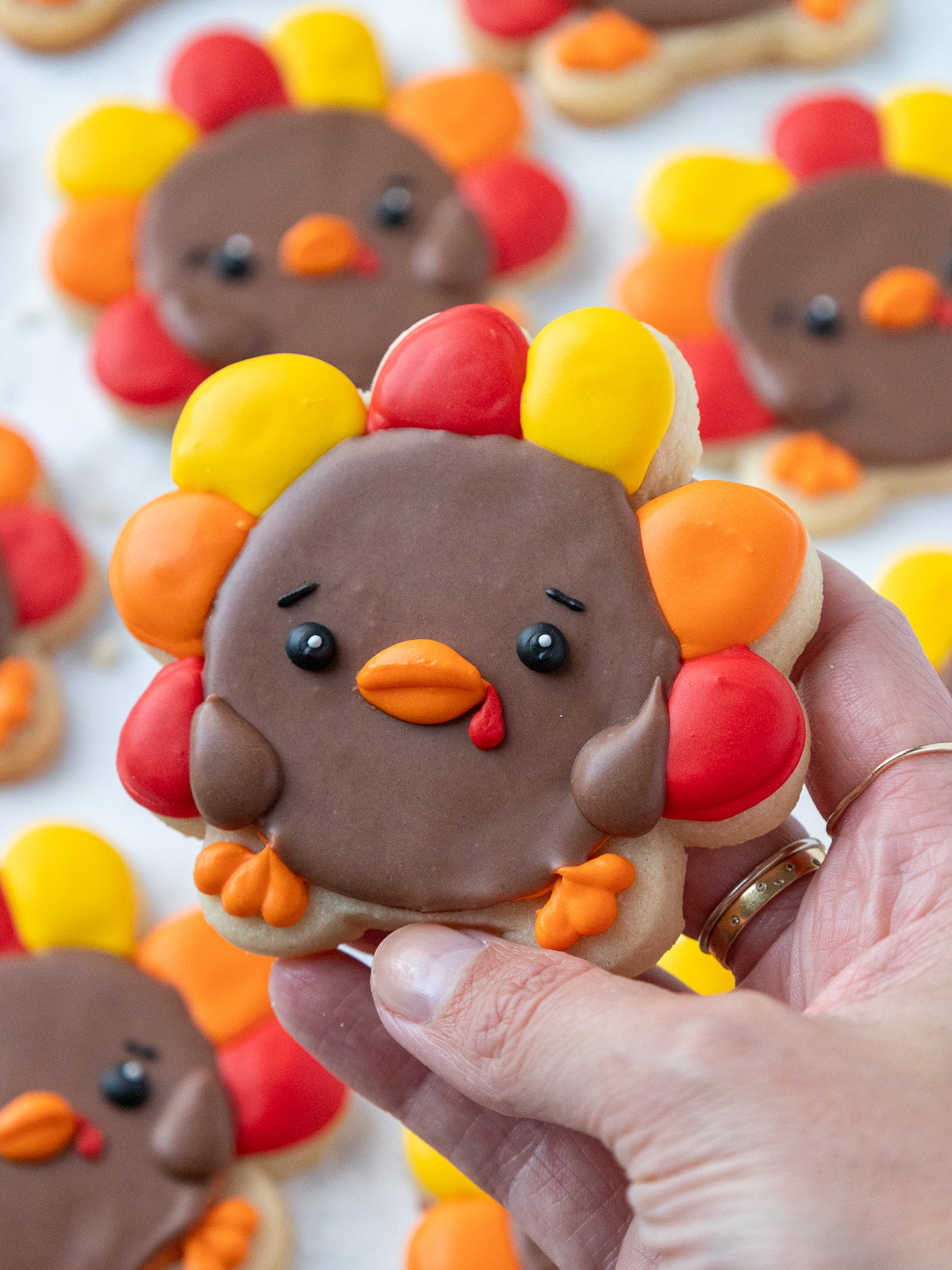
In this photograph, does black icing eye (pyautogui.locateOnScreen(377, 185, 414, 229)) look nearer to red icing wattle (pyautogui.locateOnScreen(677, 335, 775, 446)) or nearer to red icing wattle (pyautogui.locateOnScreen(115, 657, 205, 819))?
red icing wattle (pyautogui.locateOnScreen(677, 335, 775, 446))

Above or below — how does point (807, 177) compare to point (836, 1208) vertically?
above

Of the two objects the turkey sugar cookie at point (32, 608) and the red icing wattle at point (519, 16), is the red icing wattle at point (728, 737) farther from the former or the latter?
the red icing wattle at point (519, 16)

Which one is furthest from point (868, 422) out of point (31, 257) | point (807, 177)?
point (31, 257)

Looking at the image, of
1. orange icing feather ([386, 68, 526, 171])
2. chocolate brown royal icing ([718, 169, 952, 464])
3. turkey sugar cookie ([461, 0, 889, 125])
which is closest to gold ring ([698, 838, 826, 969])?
chocolate brown royal icing ([718, 169, 952, 464])

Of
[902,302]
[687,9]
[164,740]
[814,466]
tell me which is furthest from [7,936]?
[687,9]

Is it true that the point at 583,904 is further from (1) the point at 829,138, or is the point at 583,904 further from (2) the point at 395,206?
(1) the point at 829,138

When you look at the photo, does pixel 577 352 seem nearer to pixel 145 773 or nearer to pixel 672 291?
pixel 145 773
